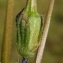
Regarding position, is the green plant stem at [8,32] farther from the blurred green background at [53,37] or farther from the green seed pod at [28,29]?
the blurred green background at [53,37]

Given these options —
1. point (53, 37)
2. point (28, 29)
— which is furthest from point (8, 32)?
point (53, 37)

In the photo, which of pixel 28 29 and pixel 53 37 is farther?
pixel 53 37

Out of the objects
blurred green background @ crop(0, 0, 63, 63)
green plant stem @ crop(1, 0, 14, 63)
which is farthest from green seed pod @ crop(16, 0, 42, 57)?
blurred green background @ crop(0, 0, 63, 63)

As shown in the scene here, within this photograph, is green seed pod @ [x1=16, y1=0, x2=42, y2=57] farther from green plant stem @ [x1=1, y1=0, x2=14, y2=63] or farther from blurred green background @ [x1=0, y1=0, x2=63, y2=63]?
blurred green background @ [x1=0, y1=0, x2=63, y2=63]

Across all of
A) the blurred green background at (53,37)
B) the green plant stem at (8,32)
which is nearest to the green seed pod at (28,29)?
the green plant stem at (8,32)

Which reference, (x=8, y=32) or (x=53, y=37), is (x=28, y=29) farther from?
(x=53, y=37)

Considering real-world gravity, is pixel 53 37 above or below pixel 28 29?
below

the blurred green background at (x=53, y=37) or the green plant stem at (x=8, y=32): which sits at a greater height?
the green plant stem at (x=8, y=32)

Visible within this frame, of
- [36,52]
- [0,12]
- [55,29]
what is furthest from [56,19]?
[36,52]

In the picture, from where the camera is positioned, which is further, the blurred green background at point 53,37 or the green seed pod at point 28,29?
the blurred green background at point 53,37
